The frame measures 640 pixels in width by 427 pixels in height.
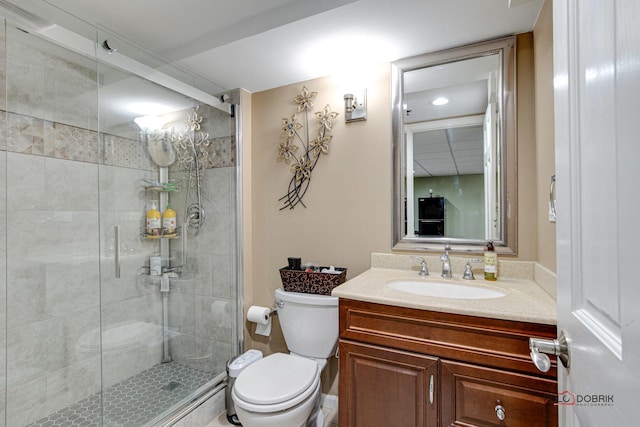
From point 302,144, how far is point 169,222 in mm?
1121

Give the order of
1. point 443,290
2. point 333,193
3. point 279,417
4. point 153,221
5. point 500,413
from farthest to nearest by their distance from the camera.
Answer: point 153,221 < point 333,193 < point 443,290 < point 279,417 < point 500,413

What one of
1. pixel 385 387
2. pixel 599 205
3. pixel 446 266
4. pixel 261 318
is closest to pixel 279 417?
pixel 385 387

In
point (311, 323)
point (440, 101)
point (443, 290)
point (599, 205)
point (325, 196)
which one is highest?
point (440, 101)

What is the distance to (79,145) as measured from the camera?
71.4 inches

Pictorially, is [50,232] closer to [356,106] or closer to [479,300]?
[356,106]

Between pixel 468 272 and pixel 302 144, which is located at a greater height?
pixel 302 144

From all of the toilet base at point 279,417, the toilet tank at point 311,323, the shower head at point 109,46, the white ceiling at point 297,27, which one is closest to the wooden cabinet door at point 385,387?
the toilet base at point 279,417

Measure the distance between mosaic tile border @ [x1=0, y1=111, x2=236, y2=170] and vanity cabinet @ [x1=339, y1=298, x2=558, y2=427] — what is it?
58.7 inches

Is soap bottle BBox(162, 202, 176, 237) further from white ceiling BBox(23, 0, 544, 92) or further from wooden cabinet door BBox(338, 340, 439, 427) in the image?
wooden cabinet door BBox(338, 340, 439, 427)

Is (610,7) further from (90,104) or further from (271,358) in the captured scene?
(90,104)

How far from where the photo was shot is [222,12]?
1.50 meters

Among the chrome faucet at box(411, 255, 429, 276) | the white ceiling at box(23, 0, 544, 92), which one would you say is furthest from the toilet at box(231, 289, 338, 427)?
the white ceiling at box(23, 0, 544, 92)

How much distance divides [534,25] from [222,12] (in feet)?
5.06

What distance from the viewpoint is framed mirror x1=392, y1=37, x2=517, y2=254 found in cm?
154
